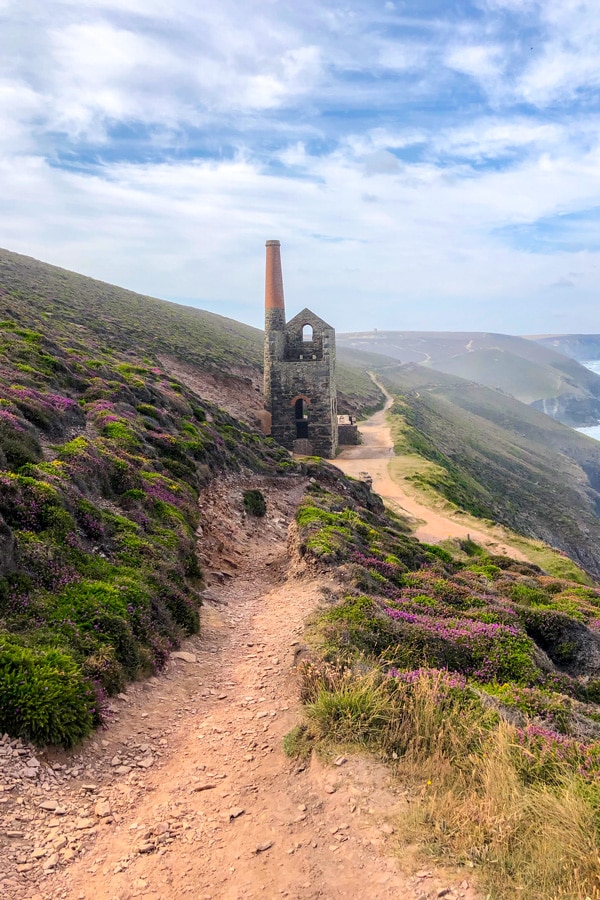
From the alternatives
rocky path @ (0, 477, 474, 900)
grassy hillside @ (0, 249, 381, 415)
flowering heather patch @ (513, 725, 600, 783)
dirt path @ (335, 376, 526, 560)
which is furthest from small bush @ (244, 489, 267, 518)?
grassy hillside @ (0, 249, 381, 415)

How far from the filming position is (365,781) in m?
5.17

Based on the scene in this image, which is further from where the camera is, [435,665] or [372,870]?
[435,665]

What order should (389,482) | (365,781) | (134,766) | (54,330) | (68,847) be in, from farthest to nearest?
(389,482) < (54,330) < (134,766) < (365,781) < (68,847)

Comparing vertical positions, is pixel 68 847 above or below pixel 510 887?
below

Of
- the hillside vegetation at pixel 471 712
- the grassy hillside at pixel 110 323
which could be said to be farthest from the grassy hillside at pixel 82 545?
the grassy hillside at pixel 110 323

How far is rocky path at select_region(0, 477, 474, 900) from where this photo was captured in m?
4.29

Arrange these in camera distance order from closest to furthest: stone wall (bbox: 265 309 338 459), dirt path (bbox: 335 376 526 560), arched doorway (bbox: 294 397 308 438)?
dirt path (bbox: 335 376 526 560), stone wall (bbox: 265 309 338 459), arched doorway (bbox: 294 397 308 438)

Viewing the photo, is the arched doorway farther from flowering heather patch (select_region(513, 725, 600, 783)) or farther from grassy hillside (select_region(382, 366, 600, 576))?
flowering heather patch (select_region(513, 725, 600, 783))

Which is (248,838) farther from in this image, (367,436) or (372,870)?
(367,436)

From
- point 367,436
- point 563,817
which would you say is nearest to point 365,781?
point 563,817

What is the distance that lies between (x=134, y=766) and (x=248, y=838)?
1686 millimetres

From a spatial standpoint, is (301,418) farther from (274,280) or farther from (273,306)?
(274,280)

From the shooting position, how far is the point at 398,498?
31.7 metres

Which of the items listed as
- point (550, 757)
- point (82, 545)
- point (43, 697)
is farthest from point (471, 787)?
point (82, 545)
